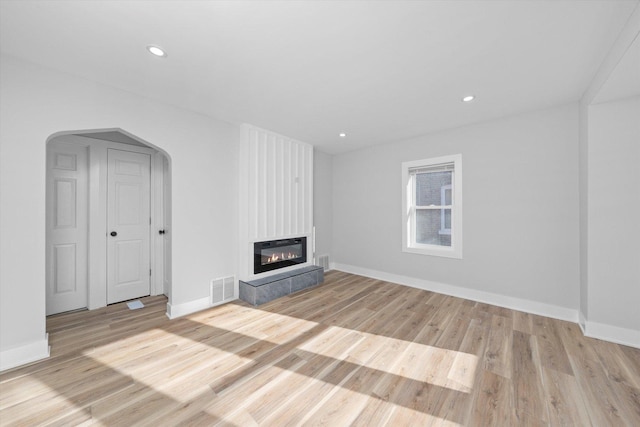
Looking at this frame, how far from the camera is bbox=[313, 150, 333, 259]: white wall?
5062mm

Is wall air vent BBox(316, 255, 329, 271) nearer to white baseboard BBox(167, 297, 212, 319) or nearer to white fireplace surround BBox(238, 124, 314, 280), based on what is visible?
white fireplace surround BBox(238, 124, 314, 280)

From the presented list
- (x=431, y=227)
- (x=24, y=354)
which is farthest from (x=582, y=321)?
(x=24, y=354)

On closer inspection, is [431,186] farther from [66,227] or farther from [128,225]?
[66,227]

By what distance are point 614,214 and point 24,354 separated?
558cm

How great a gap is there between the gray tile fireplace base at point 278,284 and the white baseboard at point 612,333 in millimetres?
3330

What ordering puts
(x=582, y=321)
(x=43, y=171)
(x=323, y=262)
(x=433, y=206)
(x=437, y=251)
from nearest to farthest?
(x=43, y=171), (x=582, y=321), (x=437, y=251), (x=433, y=206), (x=323, y=262)

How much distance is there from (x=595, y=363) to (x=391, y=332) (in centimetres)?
167

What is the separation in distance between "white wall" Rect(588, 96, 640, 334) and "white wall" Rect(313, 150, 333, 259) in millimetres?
3840

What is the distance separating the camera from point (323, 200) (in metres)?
5.25

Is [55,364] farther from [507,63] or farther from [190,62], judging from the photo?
[507,63]

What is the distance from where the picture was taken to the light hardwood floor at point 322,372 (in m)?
1.54

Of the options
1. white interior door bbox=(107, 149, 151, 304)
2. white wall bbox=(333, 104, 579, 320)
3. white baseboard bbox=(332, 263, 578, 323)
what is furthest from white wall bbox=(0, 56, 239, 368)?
white wall bbox=(333, 104, 579, 320)

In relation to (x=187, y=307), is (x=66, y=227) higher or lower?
higher

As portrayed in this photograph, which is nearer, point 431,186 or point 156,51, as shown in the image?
point 156,51
